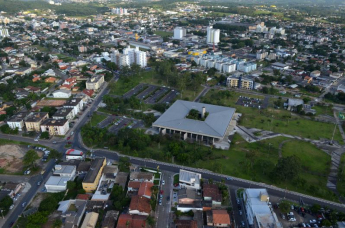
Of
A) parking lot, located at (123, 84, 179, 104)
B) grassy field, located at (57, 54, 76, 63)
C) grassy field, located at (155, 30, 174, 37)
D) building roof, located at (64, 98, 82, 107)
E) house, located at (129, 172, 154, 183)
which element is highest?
grassy field, located at (155, 30, 174, 37)

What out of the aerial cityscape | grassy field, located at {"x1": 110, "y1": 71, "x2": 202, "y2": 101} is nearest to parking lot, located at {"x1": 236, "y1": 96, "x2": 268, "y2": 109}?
the aerial cityscape

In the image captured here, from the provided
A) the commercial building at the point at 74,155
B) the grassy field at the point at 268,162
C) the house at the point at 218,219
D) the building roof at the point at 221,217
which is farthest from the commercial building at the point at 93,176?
the building roof at the point at 221,217

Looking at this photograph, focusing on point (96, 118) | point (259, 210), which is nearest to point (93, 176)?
point (259, 210)

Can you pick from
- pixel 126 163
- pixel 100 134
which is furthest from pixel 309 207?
pixel 100 134

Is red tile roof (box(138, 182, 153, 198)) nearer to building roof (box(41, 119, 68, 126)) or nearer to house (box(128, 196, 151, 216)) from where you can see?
house (box(128, 196, 151, 216))

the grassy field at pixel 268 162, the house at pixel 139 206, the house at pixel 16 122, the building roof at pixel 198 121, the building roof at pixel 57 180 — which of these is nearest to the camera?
the house at pixel 139 206

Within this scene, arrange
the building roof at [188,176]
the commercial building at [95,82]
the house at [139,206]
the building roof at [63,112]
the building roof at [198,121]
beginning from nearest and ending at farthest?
the house at [139,206]
the building roof at [188,176]
the building roof at [198,121]
the building roof at [63,112]
the commercial building at [95,82]

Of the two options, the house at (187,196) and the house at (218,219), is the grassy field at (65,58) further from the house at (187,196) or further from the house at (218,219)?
the house at (218,219)
